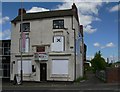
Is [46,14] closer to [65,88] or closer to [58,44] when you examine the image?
[58,44]

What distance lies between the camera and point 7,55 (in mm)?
40312

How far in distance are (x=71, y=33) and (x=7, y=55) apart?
11206 mm

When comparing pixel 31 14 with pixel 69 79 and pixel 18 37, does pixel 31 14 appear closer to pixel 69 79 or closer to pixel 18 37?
pixel 18 37

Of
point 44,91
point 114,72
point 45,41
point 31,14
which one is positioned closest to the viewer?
point 44,91

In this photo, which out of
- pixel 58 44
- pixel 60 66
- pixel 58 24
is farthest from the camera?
pixel 58 24

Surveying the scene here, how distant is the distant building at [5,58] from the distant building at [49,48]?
2.47 m

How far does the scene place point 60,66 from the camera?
3459 cm

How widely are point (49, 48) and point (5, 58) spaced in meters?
8.58

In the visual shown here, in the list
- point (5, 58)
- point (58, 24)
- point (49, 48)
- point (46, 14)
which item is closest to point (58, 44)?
point (49, 48)

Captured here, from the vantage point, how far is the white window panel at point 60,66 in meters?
34.5

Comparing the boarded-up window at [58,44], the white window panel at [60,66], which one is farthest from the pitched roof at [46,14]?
the white window panel at [60,66]

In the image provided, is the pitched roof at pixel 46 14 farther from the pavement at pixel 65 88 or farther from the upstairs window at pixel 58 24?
the pavement at pixel 65 88

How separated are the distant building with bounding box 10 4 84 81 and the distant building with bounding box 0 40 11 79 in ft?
8.10

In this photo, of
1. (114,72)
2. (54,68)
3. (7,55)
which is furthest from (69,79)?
(7,55)
